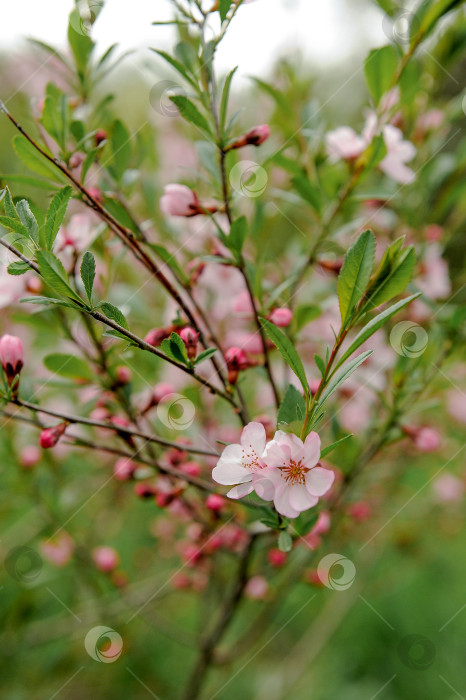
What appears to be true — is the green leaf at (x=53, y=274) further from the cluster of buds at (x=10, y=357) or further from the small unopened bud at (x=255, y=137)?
the small unopened bud at (x=255, y=137)

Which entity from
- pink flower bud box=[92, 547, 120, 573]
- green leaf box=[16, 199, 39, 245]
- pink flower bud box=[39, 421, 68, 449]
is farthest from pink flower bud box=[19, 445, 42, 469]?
green leaf box=[16, 199, 39, 245]

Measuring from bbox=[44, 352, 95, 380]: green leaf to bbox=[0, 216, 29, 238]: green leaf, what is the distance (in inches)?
10.8

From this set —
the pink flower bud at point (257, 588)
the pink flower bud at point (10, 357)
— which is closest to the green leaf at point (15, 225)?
the pink flower bud at point (10, 357)

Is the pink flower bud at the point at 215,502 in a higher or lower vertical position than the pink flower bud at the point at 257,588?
higher

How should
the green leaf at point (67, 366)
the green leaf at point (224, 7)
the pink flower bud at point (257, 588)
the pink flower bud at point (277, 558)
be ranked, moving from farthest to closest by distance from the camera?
the pink flower bud at point (257, 588)
the pink flower bud at point (277, 558)
the green leaf at point (67, 366)
the green leaf at point (224, 7)

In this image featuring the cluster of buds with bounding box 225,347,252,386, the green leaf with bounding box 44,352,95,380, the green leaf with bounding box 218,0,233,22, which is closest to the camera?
the green leaf with bounding box 218,0,233,22

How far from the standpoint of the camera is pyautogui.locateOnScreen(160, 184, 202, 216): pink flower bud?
28.0 inches

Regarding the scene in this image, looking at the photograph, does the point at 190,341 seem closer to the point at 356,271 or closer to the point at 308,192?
the point at 356,271

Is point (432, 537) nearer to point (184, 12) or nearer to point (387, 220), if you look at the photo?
point (387, 220)

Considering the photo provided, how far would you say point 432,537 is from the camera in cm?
200

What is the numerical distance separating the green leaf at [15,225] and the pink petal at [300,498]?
13.7 inches

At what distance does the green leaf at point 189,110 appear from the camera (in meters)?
0.60

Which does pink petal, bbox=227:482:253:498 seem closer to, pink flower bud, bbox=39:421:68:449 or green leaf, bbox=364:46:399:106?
pink flower bud, bbox=39:421:68:449

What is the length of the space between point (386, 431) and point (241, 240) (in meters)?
0.40
